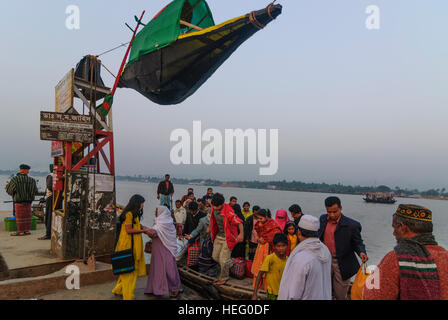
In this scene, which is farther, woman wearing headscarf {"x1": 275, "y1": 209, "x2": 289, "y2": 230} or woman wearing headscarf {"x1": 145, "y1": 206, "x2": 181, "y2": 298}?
woman wearing headscarf {"x1": 275, "y1": 209, "x2": 289, "y2": 230}

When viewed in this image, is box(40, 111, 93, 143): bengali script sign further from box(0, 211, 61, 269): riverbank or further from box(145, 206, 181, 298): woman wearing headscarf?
box(145, 206, 181, 298): woman wearing headscarf

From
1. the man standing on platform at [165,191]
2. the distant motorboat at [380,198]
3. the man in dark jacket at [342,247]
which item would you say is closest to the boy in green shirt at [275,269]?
the man in dark jacket at [342,247]

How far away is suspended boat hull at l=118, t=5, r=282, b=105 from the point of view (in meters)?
5.61

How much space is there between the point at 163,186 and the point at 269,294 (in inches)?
333

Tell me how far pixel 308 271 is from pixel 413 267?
803 mm

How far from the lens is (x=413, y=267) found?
190cm

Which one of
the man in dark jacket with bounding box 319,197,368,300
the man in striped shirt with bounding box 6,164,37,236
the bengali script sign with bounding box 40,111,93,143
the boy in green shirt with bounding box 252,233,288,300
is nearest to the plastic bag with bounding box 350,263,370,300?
the man in dark jacket with bounding box 319,197,368,300

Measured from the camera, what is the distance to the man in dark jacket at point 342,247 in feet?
12.0

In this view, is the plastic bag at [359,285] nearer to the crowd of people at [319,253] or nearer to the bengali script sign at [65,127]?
the crowd of people at [319,253]

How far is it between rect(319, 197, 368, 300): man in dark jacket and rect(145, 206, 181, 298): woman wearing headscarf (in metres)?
2.49

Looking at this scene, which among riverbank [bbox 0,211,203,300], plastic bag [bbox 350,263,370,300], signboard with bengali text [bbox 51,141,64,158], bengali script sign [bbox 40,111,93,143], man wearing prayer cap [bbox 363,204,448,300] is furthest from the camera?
signboard with bengali text [bbox 51,141,64,158]

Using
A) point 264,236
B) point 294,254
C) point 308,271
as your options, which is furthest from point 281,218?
point 308,271

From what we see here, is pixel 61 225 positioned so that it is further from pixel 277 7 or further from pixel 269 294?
pixel 277 7

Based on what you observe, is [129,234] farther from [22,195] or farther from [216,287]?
[22,195]
